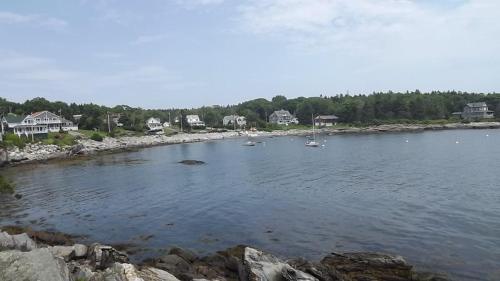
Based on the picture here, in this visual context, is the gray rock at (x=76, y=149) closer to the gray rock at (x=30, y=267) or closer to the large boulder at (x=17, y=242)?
the large boulder at (x=17, y=242)

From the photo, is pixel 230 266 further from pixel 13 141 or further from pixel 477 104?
pixel 477 104

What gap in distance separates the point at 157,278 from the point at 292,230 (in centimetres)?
1568

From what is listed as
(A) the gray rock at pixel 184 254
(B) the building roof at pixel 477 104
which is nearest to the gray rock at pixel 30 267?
(A) the gray rock at pixel 184 254

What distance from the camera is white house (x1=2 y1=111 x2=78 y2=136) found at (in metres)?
125

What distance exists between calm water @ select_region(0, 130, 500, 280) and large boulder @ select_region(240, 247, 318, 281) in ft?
18.8

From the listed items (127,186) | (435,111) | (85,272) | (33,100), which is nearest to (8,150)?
(127,186)

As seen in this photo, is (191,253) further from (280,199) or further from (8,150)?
(8,150)

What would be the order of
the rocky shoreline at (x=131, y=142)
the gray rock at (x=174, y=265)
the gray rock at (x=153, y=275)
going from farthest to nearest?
the rocky shoreline at (x=131, y=142), the gray rock at (x=174, y=265), the gray rock at (x=153, y=275)

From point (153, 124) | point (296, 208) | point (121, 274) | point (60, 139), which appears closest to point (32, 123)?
point (60, 139)

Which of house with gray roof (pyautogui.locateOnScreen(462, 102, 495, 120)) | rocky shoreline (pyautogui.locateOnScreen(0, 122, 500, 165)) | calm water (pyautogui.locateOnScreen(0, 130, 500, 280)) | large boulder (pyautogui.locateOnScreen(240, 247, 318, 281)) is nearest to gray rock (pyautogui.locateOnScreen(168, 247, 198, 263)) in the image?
calm water (pyautogui.locateOnScreen(0, 130, 500, 280))

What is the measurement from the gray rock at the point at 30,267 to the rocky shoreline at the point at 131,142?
3406 inches

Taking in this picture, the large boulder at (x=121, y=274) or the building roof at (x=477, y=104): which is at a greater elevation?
the building roof at (x=477, y=104)

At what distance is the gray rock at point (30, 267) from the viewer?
10945 mm

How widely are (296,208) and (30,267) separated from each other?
2887 centimetres
